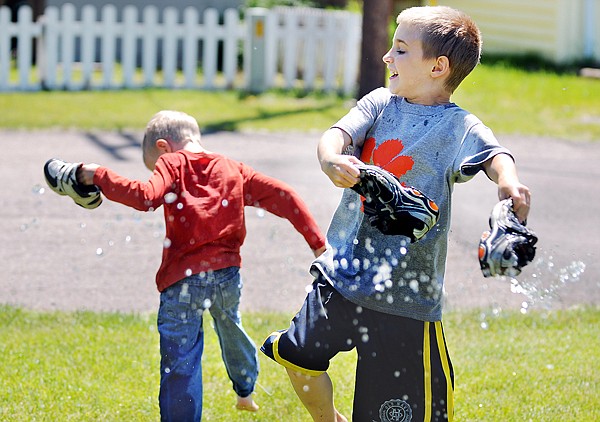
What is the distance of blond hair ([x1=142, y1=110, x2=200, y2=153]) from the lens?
396 centimetres

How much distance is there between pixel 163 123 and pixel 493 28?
15.8 metres

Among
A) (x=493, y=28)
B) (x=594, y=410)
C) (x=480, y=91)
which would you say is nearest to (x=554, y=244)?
(x=594, y=410)

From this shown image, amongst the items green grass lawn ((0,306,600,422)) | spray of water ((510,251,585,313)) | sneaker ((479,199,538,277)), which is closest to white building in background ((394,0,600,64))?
spray of water ((510,251,585,313))

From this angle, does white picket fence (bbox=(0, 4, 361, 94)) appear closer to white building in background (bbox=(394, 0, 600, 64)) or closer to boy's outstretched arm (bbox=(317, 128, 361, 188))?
white building in background (bbox=(394, 0, 600, 64))

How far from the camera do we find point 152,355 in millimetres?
4953

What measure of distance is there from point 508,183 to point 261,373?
2.14 metres

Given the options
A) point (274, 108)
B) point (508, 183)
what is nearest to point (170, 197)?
point (508, 183)

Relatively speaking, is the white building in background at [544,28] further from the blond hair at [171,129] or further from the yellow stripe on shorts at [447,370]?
the yellow stripe on shorts at [447,370]

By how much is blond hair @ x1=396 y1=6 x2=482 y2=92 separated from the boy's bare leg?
120 centimetres

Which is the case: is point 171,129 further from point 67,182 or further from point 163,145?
point 67,182

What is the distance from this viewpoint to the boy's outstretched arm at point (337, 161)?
10.4 feet

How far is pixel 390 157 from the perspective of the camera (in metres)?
3.48

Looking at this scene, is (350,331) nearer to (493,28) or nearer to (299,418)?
(299,418)

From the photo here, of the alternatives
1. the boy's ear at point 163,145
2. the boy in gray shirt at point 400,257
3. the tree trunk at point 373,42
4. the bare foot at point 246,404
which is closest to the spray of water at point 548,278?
the bare foot at point 246,404
